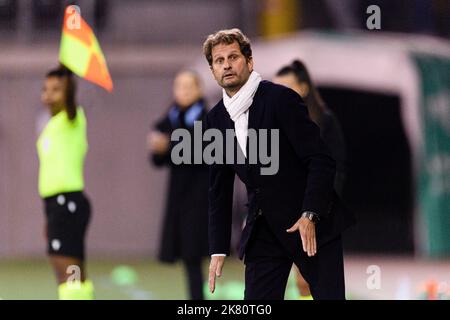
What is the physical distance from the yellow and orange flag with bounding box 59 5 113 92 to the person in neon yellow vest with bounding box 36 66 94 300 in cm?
22

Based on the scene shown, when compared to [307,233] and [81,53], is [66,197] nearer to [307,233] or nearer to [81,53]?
[81,53]

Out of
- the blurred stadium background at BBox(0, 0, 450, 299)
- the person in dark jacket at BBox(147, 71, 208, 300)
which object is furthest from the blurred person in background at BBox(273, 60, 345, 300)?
the blurred stadium background at BBox(0, 0, 450, 299)

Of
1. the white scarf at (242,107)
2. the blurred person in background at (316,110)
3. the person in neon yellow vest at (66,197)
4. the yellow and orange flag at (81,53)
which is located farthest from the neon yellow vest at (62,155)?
the white scarf at (242,107)

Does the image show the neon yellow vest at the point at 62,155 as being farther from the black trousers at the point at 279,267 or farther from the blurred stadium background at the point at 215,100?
the blurred stadium background at the point at 215,100

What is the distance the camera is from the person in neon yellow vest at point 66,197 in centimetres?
775

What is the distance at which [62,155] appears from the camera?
25.6 feet

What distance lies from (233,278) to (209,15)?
4469 millimetres

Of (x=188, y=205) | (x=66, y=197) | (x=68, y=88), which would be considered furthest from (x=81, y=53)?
(x=188, y=205)

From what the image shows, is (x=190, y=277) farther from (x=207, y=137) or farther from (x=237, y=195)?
(x=237, y=195)

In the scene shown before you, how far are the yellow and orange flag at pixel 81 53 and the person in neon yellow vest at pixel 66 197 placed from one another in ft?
0.72

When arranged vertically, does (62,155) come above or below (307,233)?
above

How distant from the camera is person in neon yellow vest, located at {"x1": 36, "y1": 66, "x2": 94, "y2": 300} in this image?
775cm

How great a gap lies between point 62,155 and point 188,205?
5.24 ft
